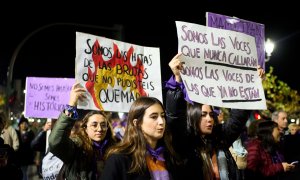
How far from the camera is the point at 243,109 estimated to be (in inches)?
180

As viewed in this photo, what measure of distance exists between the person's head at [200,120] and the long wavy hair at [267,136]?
6.54 ft

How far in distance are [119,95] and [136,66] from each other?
437mm

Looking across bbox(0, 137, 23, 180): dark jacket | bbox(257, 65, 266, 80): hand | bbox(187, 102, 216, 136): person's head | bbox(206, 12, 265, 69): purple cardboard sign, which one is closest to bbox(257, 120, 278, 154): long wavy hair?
bbox(206, 12, 265, 69): purple cardboard sign

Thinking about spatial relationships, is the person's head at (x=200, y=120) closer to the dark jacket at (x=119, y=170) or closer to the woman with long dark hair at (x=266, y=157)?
the dark jacket at (x=119, y=170)

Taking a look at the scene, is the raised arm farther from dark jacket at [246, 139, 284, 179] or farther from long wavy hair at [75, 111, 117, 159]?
dark jacket at [246, 139, 284, 179]

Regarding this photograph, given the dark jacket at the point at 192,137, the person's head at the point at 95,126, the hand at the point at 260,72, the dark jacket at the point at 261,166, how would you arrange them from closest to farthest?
1. the dark jacket at the point at 192,137
2. the person's head at the point at 95,126
3. the hand at the point at 260,72
4. the dark jacket at the point at 261,166

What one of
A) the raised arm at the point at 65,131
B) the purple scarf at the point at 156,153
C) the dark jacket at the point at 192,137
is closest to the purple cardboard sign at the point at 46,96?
the raised arm at the point at 65,131

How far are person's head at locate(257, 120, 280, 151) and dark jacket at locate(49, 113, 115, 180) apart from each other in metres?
2.69

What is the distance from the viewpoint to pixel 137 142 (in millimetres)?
3598

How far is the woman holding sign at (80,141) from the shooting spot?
394 cm

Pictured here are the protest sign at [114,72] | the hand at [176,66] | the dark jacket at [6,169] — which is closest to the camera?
the hand at [176,66]

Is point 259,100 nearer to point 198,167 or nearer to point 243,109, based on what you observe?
point 243,109

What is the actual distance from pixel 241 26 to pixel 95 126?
1875 millimetres

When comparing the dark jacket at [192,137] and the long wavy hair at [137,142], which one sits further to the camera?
the dark jacket at [192,137]
